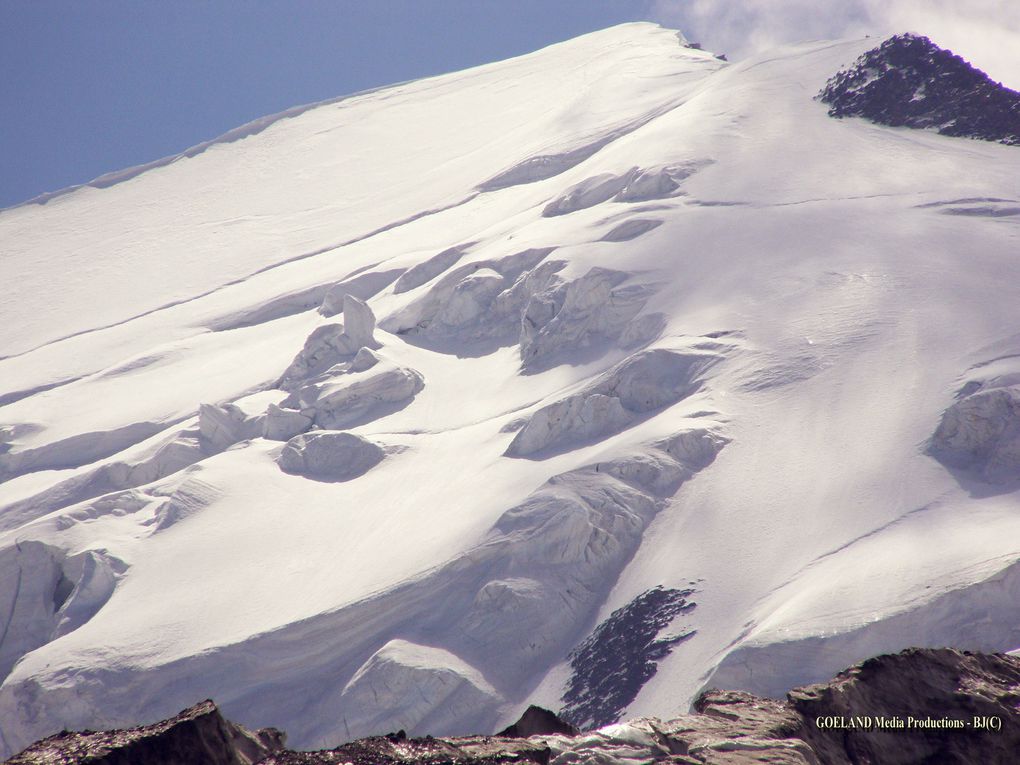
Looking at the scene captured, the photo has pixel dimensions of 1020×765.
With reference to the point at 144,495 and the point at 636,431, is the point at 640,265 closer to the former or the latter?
the point at 636,431

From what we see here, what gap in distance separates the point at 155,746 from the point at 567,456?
25.1 meters

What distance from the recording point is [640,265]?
1646 inches

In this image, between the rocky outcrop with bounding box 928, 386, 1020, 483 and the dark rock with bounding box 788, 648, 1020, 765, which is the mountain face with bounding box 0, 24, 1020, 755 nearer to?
the rocky outcrop with bounding box 928, 386, 1020, 483

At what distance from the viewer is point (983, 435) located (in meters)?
28.0

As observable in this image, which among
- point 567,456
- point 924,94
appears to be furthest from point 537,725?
point 924,94

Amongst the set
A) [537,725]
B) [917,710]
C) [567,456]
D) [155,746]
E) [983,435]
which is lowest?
[567,456]

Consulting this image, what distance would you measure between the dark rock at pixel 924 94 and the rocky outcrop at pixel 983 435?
28.7 metres

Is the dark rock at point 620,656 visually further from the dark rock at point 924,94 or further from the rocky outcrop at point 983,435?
the dark rock at point 924,94

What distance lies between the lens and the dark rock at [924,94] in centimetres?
5419

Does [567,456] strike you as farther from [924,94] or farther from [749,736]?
[924,94]

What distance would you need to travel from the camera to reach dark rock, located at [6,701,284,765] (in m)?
8.06

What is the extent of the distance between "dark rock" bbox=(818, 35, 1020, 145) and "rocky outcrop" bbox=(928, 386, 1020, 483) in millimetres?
28698

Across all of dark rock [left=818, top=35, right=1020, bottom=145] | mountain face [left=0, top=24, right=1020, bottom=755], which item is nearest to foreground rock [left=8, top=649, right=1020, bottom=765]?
mountain face [left=0, top=24, right=1020, bottom=755]

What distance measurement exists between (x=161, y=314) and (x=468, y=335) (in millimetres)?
26983
